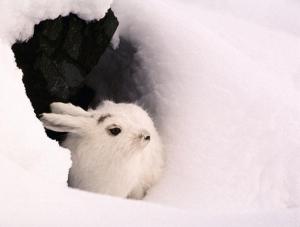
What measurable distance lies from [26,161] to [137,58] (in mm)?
2556

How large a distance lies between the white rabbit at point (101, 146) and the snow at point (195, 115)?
0.93ft

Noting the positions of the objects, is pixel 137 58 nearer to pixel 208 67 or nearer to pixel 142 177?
pixel 208 67

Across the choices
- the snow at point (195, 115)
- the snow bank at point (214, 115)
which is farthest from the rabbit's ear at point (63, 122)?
the snow bank at point (214, 115)

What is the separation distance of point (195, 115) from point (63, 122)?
117 cm

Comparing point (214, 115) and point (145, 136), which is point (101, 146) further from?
point (214, 115)

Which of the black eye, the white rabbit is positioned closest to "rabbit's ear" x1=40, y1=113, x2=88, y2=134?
the white rabbit

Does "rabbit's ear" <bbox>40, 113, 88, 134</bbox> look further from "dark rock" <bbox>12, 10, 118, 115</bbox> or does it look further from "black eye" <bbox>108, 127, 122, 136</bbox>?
"dark rock" <bbox>12, 10, 118, 115</bbox>

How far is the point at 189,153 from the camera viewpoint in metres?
4.28

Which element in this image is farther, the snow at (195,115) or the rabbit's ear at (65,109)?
the rabbit's ear at (65,109)

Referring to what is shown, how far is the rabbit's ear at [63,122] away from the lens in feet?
12.4

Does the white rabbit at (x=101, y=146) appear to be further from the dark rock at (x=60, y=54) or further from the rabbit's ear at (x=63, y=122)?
the dark rock at (x=60, y=54)

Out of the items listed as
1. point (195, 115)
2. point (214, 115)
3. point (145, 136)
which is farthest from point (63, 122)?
point (214, 115)

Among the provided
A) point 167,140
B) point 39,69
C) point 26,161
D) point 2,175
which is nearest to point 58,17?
point 39,69

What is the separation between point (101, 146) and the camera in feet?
12.9
